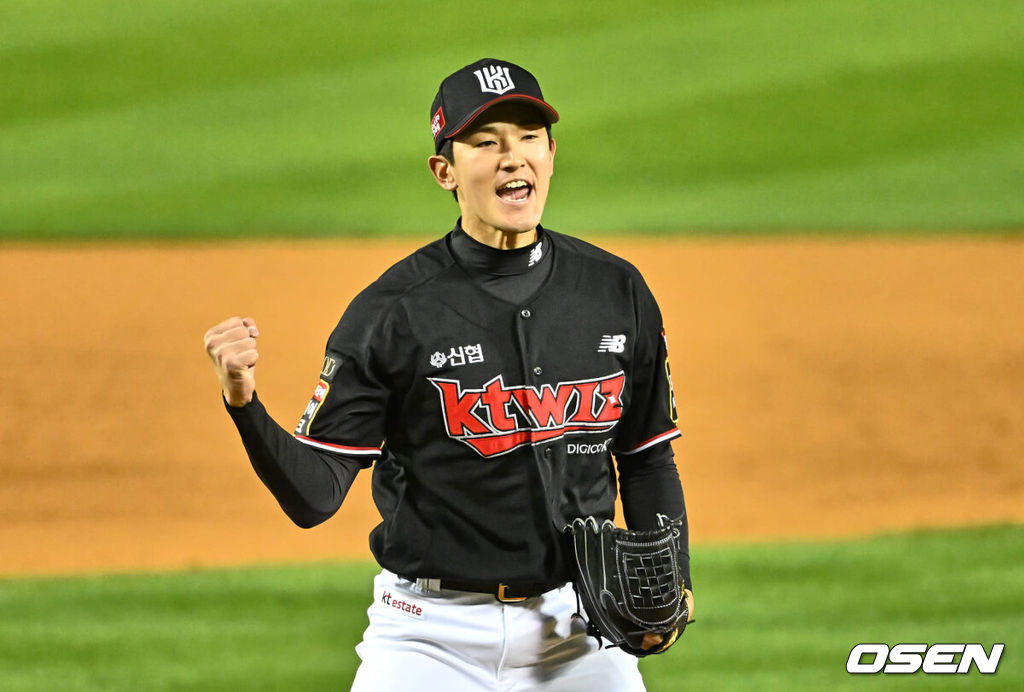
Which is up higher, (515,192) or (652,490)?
(515,192)

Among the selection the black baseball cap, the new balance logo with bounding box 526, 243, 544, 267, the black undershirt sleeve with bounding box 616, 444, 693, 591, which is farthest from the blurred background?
the black baseball cap

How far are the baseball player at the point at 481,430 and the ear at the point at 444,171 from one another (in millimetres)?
39

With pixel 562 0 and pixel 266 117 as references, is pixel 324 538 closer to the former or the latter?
pixel 266 117

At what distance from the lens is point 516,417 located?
2.91 m

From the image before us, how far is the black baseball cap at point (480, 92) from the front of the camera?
2877 mm

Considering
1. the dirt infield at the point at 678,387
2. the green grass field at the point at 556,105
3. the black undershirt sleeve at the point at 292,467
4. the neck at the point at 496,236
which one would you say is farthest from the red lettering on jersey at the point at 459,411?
the green grass field at the point at 556,105

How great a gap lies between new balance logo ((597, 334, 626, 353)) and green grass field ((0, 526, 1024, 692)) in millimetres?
2085

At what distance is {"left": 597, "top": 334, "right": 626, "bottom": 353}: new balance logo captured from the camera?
3.00m

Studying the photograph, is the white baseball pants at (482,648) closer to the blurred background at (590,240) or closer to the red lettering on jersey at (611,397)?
the red lettering on jersey at (611,397)

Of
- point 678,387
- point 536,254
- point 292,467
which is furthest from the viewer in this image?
point 678,387

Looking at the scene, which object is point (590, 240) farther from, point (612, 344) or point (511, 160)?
point (511, 160)

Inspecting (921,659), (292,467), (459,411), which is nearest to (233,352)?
(292,467)

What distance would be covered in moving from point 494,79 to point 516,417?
755 millimetres

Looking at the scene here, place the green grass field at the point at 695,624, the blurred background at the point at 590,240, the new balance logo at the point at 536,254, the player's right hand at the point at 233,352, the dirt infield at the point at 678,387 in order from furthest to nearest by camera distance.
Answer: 1. the dirt infield at the point at 678,387
2. the blurred background at the point at 590,240
3. the green grass field at the point at 695,624
4. the new balance logo at the point at 536,254
5. the player's right hand at the point at 233,352
